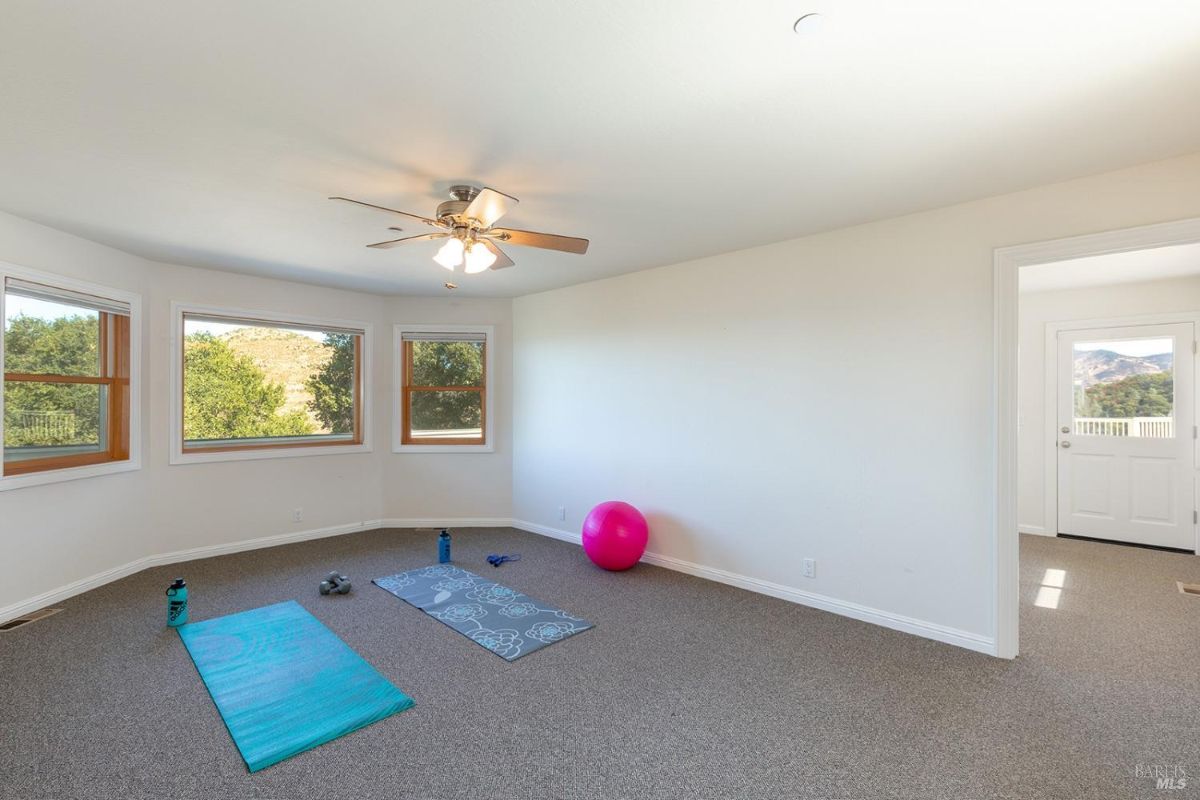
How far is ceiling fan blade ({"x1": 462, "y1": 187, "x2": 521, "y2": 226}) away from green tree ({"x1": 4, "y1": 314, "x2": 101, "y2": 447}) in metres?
3.27

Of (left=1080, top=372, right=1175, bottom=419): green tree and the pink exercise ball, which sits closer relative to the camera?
the pink exercise ball

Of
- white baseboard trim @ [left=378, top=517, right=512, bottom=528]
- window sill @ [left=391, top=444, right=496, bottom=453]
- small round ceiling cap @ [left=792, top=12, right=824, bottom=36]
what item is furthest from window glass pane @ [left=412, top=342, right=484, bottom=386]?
small round ceiling cap @ [left=792, top=12, right=824, bottom=36]

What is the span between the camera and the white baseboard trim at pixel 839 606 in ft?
9.94

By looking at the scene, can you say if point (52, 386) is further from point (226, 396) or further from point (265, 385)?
point (265, 385)

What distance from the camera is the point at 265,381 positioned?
202 inches

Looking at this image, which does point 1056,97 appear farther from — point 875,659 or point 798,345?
point 875,659

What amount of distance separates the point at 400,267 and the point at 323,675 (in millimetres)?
3072

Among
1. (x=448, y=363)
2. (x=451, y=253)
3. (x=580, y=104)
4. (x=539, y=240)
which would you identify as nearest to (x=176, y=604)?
(x=451, y=253)

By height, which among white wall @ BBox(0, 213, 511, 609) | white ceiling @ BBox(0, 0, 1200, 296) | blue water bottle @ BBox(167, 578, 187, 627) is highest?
white ceiling @ BBox(0, 0, 1200, 296)

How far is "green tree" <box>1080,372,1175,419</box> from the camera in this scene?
16.3ft

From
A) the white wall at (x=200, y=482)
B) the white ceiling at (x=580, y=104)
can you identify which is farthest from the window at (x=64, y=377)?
the white ceiling at (x=580, y=104)

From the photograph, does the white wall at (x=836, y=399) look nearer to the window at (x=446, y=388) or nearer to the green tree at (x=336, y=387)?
the window at (x=446, y=388)

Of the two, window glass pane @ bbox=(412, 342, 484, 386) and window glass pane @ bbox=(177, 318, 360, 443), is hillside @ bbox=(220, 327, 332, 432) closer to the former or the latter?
window glass pane @ bbox=(177, 318, 360, 443)

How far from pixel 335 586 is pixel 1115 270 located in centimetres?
686
